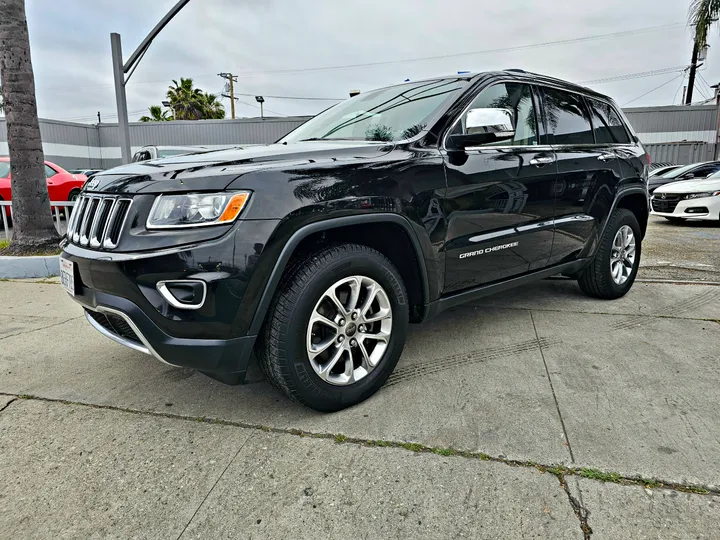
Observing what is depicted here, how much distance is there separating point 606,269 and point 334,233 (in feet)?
9.46

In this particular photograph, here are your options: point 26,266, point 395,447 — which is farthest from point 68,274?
point 26,266

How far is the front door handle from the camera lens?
11.1 ft

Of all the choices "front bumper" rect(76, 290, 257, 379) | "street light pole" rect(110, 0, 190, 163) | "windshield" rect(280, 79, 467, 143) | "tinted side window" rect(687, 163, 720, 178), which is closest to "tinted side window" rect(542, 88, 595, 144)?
"windshield" rect(280, 79, 467, 143)

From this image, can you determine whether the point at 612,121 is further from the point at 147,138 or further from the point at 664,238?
the point at 147,138

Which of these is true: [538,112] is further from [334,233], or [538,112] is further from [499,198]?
[334,233]

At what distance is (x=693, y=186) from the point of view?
34.6 ft

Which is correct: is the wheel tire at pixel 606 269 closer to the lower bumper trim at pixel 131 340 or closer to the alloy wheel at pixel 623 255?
the alloy wheel at pixel 623 255

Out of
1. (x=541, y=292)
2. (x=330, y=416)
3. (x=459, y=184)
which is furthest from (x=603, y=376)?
(x=541, y=292)

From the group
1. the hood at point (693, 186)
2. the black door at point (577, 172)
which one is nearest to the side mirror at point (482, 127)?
the black door at point (577, 172)

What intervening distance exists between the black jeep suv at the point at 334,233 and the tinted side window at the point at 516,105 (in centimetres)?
1

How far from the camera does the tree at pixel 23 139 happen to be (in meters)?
5.87

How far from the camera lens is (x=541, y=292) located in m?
4.88

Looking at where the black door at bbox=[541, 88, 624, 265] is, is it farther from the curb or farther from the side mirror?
the curb

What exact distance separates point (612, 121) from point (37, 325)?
5.16 meters
